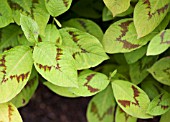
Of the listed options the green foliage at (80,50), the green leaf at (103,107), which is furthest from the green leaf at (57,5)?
the green leaf at (103,107)

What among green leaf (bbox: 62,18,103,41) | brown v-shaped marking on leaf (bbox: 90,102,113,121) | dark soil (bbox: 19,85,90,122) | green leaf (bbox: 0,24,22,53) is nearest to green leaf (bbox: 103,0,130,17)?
green leaf (bbox: 62,18,103,41)

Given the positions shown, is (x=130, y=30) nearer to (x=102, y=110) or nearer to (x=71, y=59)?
(x=71, y=59)

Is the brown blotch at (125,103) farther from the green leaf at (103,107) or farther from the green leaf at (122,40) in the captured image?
the green leaf at (103,107)

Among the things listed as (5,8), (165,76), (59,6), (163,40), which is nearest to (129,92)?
(165,76)

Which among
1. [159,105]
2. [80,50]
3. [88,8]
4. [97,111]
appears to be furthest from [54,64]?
[88,8]

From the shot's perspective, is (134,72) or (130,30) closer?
(130,30)

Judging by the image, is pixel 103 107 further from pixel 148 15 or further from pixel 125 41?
pixel 148 15

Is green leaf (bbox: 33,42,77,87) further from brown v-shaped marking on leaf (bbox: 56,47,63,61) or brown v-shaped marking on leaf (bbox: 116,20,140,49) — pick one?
brown v-shaped marking on leaf (bbox: 116,20,140,49)
